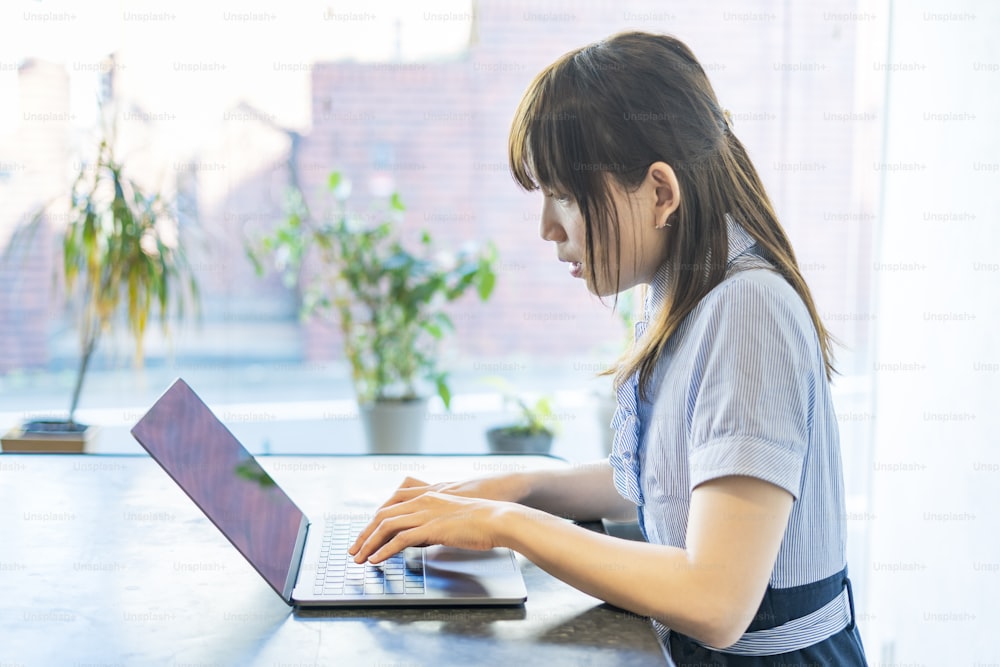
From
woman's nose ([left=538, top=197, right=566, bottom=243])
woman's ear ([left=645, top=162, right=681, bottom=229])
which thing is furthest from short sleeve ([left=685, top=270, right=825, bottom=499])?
woman's nose ([left=538, top=197, right=566, bottom=243])

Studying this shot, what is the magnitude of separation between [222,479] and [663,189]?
620 mm

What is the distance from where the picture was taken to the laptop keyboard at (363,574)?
0.97 meters

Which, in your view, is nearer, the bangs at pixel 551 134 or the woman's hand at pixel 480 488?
the bangs at pixel 551 134

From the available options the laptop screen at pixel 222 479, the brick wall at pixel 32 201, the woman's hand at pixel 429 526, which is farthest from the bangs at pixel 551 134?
the brick wall at pixel 32 201

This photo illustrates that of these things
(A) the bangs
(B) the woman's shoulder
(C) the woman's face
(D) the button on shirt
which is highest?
(A) the bangs

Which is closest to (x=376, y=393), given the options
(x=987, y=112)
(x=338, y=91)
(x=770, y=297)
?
(x=338, y=91)

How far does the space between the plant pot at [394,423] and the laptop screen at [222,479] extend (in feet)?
6.02

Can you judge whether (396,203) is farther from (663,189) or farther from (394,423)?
(663,189)

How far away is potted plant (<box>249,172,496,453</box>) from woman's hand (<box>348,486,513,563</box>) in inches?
77.4

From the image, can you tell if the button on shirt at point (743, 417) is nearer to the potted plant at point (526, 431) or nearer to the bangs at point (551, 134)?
the bangs at point (551, 134)

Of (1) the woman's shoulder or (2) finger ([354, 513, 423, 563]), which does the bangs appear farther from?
(2) finger ([354, 513, 423, 563])

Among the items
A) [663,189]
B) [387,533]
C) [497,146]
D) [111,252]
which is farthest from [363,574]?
[497,146]

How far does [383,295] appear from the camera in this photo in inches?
120

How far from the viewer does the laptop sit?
3.08ft
